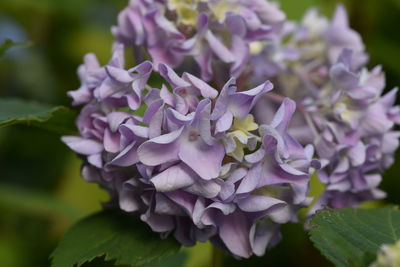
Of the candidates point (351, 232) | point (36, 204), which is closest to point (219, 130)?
point (351, 232)

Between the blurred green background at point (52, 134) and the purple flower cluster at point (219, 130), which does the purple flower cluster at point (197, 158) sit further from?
the blurred green background at point (52, 134)

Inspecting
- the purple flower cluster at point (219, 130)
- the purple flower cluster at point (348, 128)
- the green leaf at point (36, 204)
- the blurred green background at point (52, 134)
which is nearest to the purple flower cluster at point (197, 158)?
the purple flower cluster at point (219, 130)

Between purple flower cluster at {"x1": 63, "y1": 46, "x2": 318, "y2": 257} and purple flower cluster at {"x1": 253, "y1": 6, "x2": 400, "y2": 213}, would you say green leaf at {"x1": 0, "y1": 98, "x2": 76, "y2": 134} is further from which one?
purple flower cluster at {"x1": 253, "y1": 6, "x2": 400, "y2": 213}

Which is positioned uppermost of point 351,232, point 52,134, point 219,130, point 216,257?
point 219,130

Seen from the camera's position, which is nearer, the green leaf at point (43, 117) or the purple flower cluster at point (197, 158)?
the purple flower cluster at point (197, 158)

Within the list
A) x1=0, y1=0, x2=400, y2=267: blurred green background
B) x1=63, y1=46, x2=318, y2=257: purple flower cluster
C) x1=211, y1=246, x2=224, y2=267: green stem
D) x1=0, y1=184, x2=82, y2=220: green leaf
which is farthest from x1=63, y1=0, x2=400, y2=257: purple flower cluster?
x1=0, y1=184, x2=82, y2=220: green leaf

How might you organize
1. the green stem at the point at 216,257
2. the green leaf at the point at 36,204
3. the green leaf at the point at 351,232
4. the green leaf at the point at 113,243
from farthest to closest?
the green leaf at the point at 36,204, the green stem at the point at 216,257, the green leaf at the point at 113,243, the green leaf at the point at 351,232

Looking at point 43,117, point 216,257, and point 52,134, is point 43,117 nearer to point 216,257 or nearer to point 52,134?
point 216,257

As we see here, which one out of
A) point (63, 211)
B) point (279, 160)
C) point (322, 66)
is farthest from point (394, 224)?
point (63, 211)

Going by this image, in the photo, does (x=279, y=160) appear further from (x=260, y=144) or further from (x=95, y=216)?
(x=95, y=216)
